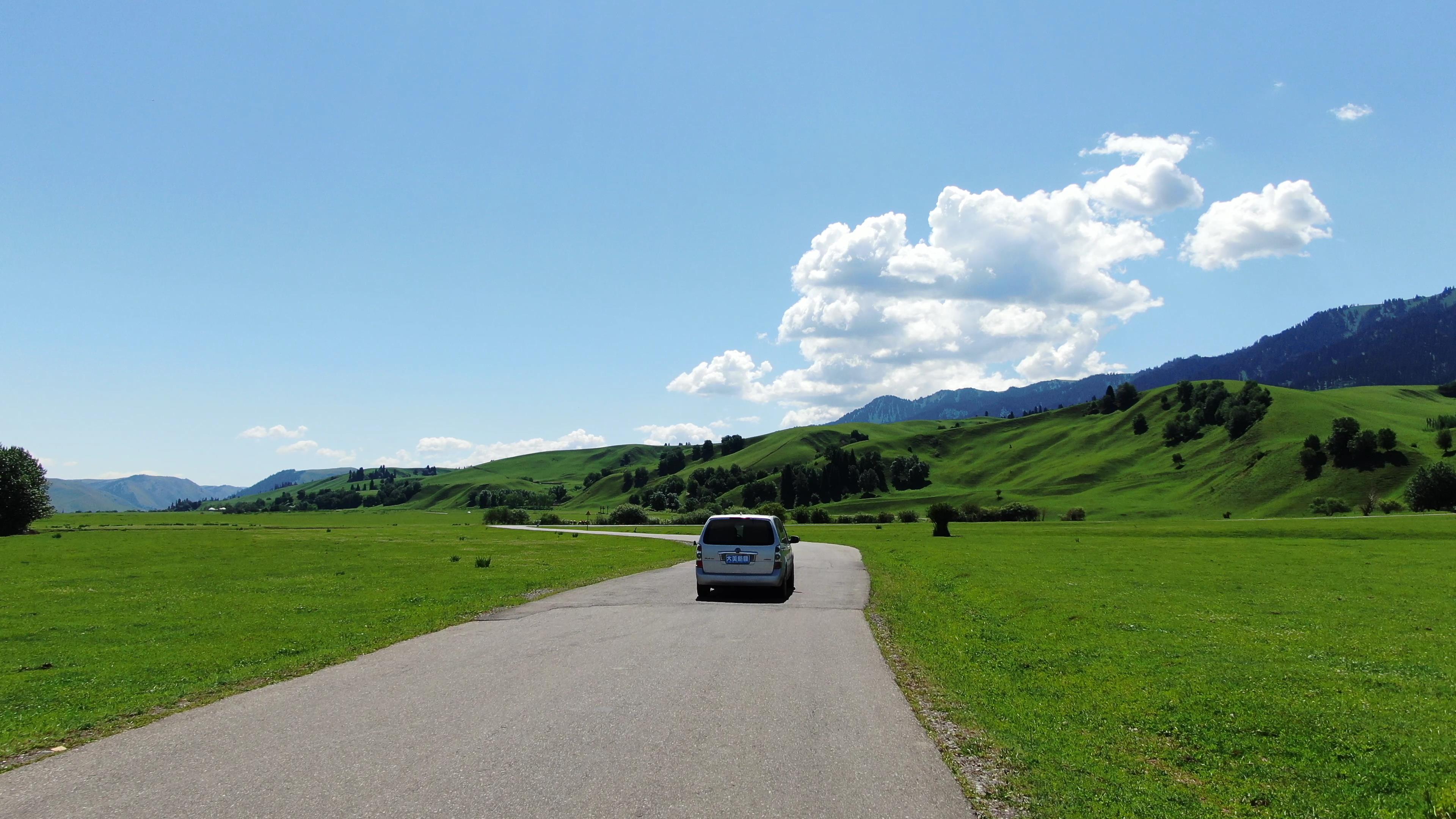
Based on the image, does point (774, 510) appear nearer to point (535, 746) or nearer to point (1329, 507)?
point (1329, 507)

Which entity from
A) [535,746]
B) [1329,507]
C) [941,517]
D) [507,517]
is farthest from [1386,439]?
[535,746]

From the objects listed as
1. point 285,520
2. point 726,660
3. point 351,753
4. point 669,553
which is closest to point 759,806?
point 351,753

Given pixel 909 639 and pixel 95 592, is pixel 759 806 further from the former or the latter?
pixel 95 592

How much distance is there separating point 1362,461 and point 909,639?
175 metres

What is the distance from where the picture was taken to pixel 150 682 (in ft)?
40.4

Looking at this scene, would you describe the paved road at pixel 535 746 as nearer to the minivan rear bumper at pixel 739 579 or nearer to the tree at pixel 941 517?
the minivan rear bumper at pixel 739 579

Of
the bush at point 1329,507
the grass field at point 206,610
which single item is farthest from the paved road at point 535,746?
the bush at point 1329,507

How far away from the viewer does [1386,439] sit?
14850 cm

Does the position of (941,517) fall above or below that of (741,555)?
below

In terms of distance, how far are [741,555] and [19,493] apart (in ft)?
334

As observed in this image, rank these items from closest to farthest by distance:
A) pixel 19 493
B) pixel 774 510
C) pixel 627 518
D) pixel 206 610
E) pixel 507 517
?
pixel 206 610 → pixel 19 493 → pixel 774 510 → pixel 627 518 → pixel 507 517

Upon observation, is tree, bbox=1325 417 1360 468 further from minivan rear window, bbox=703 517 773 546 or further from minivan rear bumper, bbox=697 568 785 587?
minivan rear bumper, bbox=697 568 785 587

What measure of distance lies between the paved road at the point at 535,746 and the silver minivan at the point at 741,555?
8.80 m

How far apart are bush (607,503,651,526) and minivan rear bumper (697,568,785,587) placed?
11209cm
